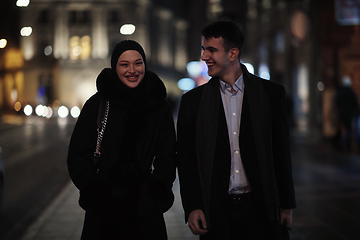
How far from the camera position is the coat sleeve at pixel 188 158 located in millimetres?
2867

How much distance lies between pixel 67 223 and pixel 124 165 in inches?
137

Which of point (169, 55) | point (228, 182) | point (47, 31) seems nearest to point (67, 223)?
point (228, 182)

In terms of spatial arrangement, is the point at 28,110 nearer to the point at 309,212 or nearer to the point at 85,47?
the point at 309,212

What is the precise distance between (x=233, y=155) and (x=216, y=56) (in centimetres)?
65

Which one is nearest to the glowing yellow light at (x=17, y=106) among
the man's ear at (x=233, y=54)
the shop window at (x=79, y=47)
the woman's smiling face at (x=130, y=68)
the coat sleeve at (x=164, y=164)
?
the woman's smiling face at (x=130, y=68)

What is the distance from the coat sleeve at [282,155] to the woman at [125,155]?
687mm

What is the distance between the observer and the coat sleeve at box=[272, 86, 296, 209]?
9.48ft

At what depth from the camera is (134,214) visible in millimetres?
2957

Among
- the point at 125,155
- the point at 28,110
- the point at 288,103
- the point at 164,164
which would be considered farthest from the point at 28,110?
the point at 288,103

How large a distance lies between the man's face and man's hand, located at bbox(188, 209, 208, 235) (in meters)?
0.90

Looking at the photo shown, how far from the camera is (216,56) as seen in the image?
2949 millimetres

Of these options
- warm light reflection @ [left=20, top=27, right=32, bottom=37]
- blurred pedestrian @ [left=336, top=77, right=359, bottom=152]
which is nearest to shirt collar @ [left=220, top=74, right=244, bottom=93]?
warm light reflection @ [left=20, top=27, right=32, bottom=37]

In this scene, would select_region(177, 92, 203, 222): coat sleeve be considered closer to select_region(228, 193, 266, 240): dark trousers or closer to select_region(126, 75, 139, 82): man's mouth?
A: select_region(228, 193, 266, 240): dark trousers

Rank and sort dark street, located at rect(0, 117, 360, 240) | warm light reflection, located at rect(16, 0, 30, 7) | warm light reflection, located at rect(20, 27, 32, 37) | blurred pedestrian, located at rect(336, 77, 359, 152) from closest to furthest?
warm light reflection, located at rect(16, 0, 30, 7) < warm light reflection, located at rect(20, 27, 32, 37) < dark street, located at rect(0, 117, 360, 240) < blurred pedestrian, located at rect(336, 77, 359, 152)
